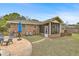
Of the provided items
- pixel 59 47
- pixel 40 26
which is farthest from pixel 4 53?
pixel 59 47

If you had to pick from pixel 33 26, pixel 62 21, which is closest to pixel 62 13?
pixel 62 21

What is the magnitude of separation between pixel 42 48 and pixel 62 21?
22.9 inches

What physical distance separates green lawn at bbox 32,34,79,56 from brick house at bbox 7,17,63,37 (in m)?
0.16

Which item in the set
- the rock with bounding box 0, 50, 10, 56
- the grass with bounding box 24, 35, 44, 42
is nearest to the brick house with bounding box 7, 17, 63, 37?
the grass with bounding box 24, 35, 44, 42

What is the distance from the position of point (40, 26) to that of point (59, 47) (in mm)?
492

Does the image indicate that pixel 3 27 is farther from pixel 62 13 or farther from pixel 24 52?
pixel 62 13

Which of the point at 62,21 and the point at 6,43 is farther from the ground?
the point at 62,21

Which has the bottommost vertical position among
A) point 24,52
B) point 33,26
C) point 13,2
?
point 24,52

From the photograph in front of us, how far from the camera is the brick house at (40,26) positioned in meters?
4.73

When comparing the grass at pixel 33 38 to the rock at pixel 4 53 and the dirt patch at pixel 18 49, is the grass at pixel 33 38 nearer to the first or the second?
the dirt patch at pixel 18 49

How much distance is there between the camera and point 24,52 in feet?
15.3

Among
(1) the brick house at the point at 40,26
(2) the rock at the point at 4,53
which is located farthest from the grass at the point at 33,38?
(2) the rock at the point at 4,53

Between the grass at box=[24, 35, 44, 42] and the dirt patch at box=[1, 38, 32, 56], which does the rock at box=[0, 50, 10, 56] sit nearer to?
the dirt patch at box=[1, 38, 32, 56]

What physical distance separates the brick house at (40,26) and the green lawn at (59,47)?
16cm
